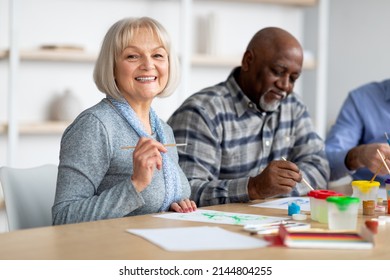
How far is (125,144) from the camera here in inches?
78.2

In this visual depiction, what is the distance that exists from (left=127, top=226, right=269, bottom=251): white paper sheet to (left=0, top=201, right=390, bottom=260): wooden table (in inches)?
1.0

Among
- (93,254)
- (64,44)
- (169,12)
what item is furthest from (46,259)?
(169,12)

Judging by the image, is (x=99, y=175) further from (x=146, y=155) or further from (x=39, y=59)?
(x=39, y=59)

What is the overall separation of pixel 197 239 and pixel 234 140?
114cm

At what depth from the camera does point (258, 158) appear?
106 inches

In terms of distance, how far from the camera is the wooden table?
1386 millimetres

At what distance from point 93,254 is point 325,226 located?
0.66 m

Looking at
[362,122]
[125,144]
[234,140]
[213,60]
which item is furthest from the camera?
[213,60]

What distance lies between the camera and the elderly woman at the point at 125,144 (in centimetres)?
184

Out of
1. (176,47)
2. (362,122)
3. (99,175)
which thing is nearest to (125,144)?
(99,175)

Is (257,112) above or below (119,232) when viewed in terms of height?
above

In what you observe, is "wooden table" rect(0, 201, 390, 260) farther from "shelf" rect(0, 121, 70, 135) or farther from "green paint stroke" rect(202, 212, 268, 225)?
"shelf" rect(0, 121, 70, 135)

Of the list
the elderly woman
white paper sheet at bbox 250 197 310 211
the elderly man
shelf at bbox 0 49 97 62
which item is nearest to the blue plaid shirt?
the elderly man
